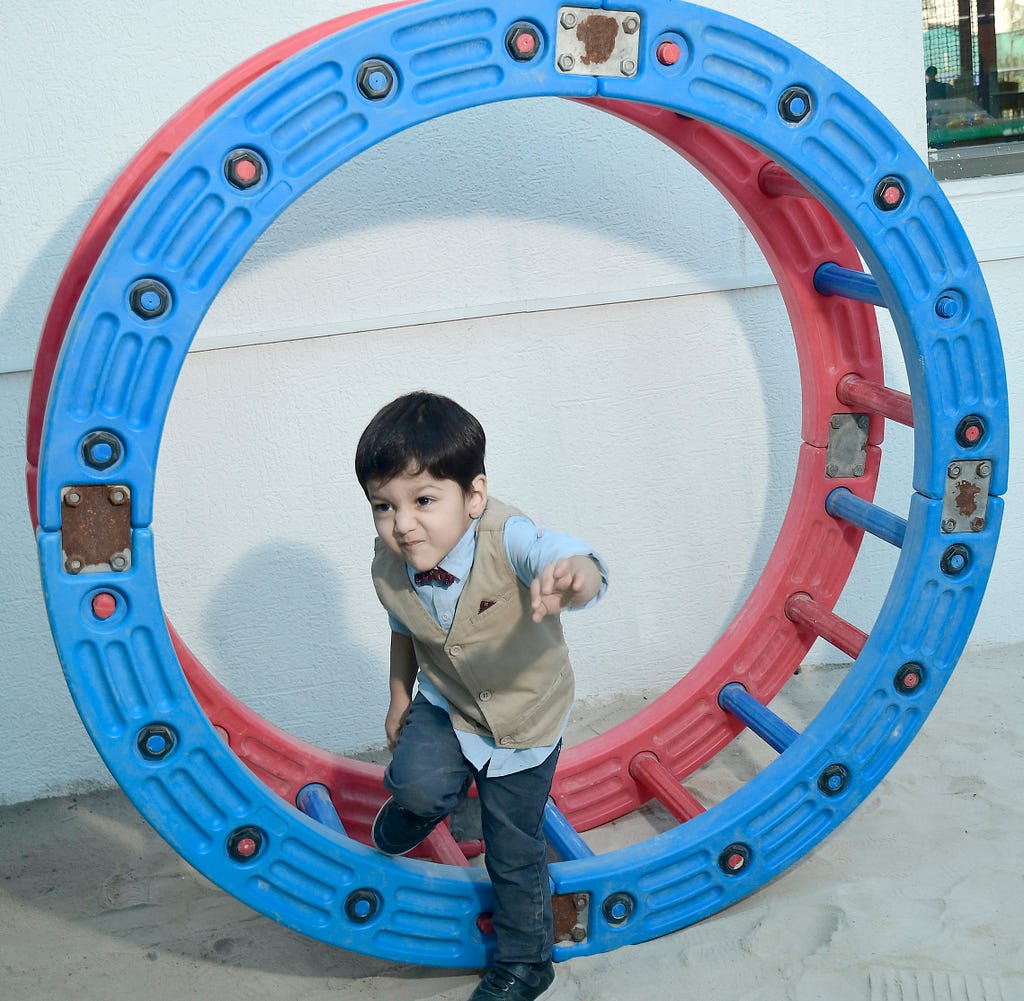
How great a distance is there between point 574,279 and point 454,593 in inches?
51.9

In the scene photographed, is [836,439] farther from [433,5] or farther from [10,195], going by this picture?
[10,195]

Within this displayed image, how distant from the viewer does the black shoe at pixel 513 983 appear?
208 centimetres

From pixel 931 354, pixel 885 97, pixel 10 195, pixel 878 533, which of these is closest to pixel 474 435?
pixel 931 354

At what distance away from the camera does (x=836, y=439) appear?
268 cm

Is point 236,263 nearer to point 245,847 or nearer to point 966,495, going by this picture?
point 245,847

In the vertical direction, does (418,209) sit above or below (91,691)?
above

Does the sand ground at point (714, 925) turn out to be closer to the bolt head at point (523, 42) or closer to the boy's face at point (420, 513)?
the boy's face at point (420, 513)

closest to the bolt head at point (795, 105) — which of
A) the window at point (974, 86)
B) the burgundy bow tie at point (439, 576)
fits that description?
the burgundy bow tie at point (439, 576)

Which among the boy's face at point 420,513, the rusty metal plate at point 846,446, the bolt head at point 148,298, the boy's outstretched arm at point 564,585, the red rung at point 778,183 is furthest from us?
the rusty metal plate at point 846,446

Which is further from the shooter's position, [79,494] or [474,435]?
[474,435]

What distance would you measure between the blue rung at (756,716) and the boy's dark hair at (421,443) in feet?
3.15

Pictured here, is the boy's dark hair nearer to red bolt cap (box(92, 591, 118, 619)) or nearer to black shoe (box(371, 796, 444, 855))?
red bolt cap (box(92, 591, 118, 619))

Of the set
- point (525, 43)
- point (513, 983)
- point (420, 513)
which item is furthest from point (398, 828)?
point (525, 43)

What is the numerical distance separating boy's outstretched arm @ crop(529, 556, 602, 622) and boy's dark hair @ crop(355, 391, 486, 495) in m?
0.27
